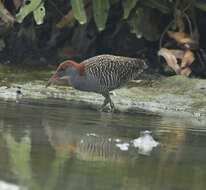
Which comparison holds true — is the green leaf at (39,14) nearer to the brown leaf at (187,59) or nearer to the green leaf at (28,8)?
the green leaf at (28,8)

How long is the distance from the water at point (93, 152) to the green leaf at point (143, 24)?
307 cm

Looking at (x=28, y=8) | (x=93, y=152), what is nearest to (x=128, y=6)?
(x=28, y=8)

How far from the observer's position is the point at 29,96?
8672 mm

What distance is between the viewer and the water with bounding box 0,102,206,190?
469 cm

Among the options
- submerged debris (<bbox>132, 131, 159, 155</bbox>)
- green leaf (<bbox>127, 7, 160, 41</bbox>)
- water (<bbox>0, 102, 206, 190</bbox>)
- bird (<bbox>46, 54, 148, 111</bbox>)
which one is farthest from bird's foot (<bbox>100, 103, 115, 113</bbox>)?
green leaf (<bbox>127, 7, 160, 41</bbox>)

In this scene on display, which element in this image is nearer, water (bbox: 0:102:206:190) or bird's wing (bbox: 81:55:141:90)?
water (bbox: 0:102:206:190)

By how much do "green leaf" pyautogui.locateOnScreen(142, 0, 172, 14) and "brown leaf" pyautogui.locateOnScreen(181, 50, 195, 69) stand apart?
0.70m

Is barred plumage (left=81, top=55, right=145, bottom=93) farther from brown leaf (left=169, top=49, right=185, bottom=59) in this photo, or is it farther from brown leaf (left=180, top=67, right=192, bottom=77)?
brown leaf (left=169, top=49, right=185, bottom=59)

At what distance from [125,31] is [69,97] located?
2.87 meters

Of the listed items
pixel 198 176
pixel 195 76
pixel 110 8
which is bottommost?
pixel 198 176

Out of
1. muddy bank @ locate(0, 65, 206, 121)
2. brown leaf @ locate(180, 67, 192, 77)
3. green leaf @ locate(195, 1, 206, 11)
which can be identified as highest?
green leaf @ locate(195, 1, 206, 11)

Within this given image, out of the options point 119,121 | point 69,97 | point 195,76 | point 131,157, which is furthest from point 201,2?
point 131,157

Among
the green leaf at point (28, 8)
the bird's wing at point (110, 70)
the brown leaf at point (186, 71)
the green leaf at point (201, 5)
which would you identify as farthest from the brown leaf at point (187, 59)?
the green leaf at point (28, 8)

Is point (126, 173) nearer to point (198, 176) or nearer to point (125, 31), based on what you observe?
point (198, 176)
